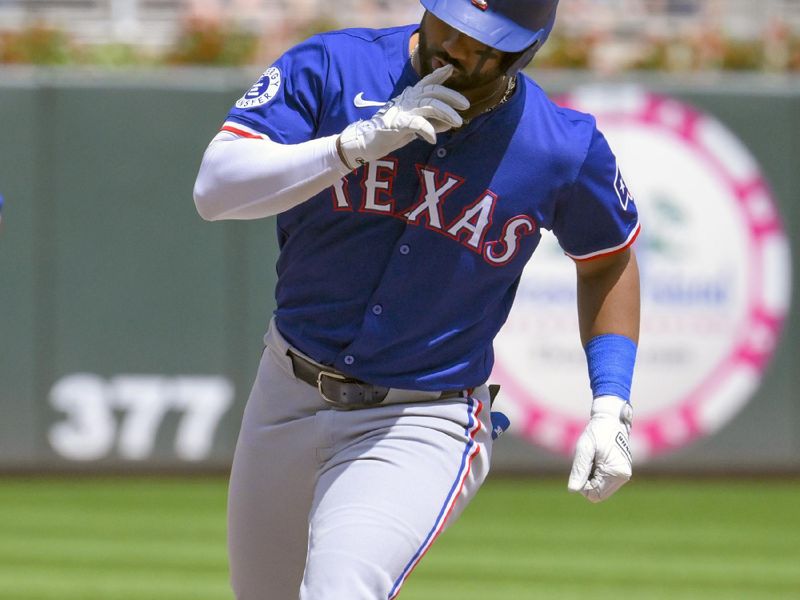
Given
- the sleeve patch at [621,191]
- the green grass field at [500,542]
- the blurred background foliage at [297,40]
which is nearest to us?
the sleeve patch at [621,191]

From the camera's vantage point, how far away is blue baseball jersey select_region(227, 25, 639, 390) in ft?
11.0

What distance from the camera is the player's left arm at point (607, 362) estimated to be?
11.4 feet

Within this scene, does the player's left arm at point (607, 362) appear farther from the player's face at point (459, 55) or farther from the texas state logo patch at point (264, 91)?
the texas state logo patch at point (264, 91)

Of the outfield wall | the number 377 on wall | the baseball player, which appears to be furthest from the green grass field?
the baseball player

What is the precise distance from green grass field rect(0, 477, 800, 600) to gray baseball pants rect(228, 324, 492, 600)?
2.97 metres

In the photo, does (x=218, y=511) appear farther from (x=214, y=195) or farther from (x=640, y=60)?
(x=214, y=195)

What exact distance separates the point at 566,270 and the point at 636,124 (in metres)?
1.15

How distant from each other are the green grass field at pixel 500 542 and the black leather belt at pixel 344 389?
3.21 meters

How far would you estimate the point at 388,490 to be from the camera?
320 centimetres

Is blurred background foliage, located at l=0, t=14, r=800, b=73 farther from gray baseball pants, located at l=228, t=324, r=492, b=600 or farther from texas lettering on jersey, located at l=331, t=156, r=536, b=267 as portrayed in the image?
texas lettering on jersey, located at l=331, t=156, r=536, b=267

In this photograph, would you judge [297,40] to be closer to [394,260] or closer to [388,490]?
[394,260]

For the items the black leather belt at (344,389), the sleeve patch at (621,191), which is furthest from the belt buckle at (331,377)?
the sleeve patch at (621,191)

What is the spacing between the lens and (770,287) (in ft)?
33.1

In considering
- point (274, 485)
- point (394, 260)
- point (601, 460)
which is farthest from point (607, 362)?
point (274, 485)
